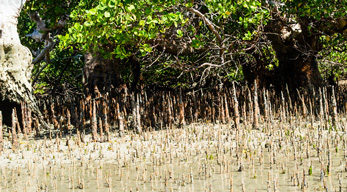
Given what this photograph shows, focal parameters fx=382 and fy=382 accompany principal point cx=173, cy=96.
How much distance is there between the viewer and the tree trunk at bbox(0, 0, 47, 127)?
7.75 metres

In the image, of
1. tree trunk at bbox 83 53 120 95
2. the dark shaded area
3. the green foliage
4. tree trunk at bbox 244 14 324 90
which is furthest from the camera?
tree trunk at bbox 83 53 120 95

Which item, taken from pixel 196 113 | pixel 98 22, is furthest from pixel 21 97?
pixel 196 113

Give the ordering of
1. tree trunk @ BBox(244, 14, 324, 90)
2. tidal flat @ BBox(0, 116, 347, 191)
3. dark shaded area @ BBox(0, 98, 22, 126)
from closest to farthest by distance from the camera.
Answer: tidal flat @ BBox(0, 116, 347, 191)
dark shaded area @ BBox(0, 98, 22, 126)
tree trunk @ BBox(244, 14, 324, 90)

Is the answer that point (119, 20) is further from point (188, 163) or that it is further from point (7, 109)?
point (7, 109)

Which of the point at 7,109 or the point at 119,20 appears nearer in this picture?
the point at 119,20

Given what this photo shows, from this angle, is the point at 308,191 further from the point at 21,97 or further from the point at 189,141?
the point at 21,97

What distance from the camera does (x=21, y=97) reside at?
799 cm

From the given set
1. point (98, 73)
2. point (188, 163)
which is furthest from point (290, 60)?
point (188, 163)

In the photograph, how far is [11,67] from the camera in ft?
26.0

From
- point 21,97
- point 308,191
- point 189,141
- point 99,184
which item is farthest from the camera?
point 21,97

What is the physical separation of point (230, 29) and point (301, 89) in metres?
2.20

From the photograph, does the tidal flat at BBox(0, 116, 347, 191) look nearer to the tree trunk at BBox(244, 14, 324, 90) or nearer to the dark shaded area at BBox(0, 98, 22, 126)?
the dark shaded area at BBox(0, 98, 22, 126)

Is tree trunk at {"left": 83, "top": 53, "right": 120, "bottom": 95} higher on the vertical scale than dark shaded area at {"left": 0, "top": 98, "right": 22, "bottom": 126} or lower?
higher

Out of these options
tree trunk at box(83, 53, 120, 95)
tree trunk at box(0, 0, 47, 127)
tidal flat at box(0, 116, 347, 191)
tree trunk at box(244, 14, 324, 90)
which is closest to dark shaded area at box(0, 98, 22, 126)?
tree trunk at box(0, 0, 47, 127)
